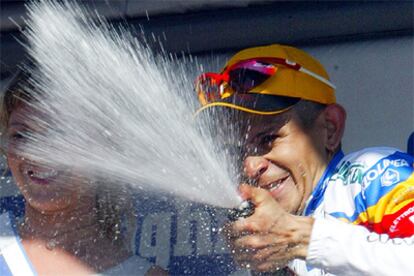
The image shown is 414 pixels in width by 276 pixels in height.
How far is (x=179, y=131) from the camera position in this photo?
2.15 meters

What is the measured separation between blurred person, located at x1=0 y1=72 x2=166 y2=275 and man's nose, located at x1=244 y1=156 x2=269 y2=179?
34 cm

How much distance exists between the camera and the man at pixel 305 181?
6.47 ft

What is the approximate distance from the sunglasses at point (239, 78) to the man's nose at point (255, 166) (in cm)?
18

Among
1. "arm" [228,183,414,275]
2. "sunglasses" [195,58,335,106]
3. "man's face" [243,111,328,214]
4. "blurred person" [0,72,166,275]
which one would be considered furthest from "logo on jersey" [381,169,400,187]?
"blurred person" [0,72,166,275]

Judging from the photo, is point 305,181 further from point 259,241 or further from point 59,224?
point 59,224

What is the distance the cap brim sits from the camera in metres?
2.35

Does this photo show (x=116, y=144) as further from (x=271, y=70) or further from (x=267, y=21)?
(x=267, y=21)

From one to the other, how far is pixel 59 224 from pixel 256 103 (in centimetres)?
57

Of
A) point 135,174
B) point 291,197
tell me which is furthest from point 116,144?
point 291,197

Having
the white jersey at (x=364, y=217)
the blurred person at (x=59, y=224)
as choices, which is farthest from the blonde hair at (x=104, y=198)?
the white jersey at (x=364, y=217)

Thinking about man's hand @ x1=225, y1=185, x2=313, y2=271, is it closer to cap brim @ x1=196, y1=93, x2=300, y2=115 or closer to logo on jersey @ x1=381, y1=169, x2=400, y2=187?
logo on jersey @ x1=381, y1=169, x2=400, y2=187

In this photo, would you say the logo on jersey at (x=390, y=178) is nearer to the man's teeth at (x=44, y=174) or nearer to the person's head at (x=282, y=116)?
the person's head at (x=282, y=116)

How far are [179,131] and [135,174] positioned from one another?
0.15m

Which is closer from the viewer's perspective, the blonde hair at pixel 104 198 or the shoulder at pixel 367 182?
the shoulder at pixel 367 182
